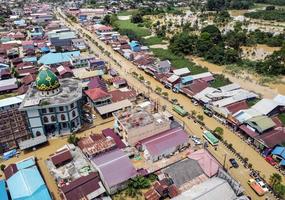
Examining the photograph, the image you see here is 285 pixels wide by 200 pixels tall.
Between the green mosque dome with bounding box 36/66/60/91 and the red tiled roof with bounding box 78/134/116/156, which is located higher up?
the green mosque dome with bounding box 36/66/60/91

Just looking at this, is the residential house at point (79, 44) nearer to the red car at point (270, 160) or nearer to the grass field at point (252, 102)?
the grass field at point (252, 102)

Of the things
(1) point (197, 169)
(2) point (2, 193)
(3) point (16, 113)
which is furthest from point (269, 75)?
(2) point (2, 193)

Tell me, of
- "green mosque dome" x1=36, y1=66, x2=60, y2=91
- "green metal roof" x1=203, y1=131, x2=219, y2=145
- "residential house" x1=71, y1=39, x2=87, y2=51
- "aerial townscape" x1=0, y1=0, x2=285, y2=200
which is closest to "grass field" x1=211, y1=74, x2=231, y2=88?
"aerial townscape" x1=0, y1=0, x2=285, y2=200

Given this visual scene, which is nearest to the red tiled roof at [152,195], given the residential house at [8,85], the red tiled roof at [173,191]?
the red tiled roof at [173,191]

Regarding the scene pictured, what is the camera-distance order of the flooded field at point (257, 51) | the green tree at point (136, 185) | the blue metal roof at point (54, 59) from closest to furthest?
the green tree at point (136, 185) → the blue metal roof at point (54, 59) → the flooded field at point (257, 51)

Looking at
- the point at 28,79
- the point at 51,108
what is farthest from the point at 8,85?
the point at 51,108

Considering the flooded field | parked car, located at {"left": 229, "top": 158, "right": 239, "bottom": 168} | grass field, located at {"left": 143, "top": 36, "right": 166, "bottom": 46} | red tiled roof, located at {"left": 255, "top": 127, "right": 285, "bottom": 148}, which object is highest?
grass field, located at {"left": 143, "top": 36, "right": 166, "bottom": 46}

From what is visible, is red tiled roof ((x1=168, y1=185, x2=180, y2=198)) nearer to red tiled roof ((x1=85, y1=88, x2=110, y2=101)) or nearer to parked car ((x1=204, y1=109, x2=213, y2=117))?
parked car ((x1=204, y1=109, x2=213, y2=117))
